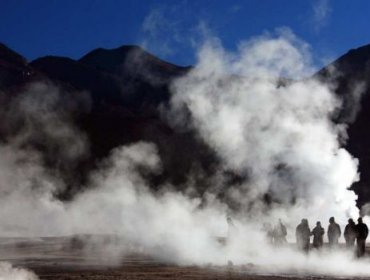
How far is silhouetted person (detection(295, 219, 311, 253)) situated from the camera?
26.1m

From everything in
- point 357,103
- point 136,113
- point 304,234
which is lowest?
A: point 304,234

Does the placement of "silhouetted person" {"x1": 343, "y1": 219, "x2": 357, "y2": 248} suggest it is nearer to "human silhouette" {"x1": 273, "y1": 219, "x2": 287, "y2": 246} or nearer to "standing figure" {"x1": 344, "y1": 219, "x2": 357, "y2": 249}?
"standing figure" {"x1": 344, "y1": 219, "x2": 357, "y2": 249}

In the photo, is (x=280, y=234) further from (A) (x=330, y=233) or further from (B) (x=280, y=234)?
(A) (x=330, y=233)

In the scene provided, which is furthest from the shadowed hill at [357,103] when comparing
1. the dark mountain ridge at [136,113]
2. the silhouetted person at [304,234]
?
the silhouetted person at [304,234]

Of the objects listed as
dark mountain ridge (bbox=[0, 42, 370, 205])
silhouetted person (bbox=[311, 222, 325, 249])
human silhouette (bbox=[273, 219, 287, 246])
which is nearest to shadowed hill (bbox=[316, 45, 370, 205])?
dark mountain ridge (bbox=[0, 42, 370, 205])

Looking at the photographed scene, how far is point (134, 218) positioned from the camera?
46.9 meters

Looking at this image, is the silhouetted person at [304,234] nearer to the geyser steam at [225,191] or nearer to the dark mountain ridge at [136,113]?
the geyser steam at [225,191]

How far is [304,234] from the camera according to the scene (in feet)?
86.4

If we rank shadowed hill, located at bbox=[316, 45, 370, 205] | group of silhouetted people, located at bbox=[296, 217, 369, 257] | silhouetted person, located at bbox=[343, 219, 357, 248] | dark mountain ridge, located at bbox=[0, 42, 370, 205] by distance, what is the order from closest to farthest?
1. silhouetted person, located at bbox=[343, 219, 357, 248]
2. group of silhouetted people, located at bbox=[296, 217, 369, 257]
3. dark mountain ridge, located at bbox=[0, 42, 370, 205]
4. shadowed hill, located at bbox=[316, 45, 370, 205]

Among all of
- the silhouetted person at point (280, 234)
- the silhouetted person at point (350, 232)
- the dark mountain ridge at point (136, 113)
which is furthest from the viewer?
the dark mountain ridge at point (136, 113)

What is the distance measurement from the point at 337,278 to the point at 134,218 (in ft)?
103

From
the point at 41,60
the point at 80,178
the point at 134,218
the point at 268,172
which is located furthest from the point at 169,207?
the point at 41,60

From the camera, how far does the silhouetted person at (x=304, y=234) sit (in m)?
26.1

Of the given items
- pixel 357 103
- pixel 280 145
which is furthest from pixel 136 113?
pixel 280 145
